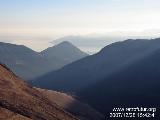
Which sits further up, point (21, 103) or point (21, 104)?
point (21, 103)

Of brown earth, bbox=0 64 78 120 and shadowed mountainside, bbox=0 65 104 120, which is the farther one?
shadowed mountainside, bbox=0 65 104 120

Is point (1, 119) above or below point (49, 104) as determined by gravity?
below

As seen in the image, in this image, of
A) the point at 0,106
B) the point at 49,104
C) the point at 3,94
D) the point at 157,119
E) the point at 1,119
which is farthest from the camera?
the point at 157,119

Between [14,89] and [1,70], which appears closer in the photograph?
[14,89]

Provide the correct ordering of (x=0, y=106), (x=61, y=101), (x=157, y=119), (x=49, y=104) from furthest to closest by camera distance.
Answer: (x=157, y=119) → (x=61, y=101) → (x=49, y=104) → (x=0, y=106)

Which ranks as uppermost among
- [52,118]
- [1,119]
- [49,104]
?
[49,104]

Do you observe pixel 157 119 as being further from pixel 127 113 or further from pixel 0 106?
pixel 0 106

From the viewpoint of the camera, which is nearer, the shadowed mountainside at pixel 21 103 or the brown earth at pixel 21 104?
the brown earth at pixel 21 104

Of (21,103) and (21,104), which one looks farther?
(21,103)

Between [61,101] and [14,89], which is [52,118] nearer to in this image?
[14,89]

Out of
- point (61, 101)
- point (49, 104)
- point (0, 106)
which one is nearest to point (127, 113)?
point (61, 101)
